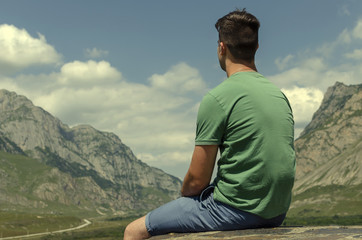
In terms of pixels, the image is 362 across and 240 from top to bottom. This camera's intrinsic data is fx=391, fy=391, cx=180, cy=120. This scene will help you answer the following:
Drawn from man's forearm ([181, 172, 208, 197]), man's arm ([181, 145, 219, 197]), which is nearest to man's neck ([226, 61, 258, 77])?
man's arm ([181, 145, 219, 197])

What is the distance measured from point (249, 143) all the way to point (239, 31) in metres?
2.15

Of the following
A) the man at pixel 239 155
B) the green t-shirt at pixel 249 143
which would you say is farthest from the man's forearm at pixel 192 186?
the green t-shirt at pixel 249 143

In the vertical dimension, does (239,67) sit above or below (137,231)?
above

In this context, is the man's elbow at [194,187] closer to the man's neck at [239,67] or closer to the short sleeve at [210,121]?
the short sleeve at [210,121]

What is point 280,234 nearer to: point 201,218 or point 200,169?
point 201,218

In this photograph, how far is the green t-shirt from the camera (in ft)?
23.2

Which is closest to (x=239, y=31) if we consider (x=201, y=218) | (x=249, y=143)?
(x=249, y=143)

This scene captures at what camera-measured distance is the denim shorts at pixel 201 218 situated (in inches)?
286

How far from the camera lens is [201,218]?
7.47m

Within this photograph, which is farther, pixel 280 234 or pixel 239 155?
pixel 239 155

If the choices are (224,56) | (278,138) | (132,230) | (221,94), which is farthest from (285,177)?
(132,230)

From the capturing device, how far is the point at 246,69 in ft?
25.9

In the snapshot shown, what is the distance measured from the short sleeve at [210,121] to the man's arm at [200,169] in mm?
148

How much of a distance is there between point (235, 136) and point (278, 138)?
79 centimetres
